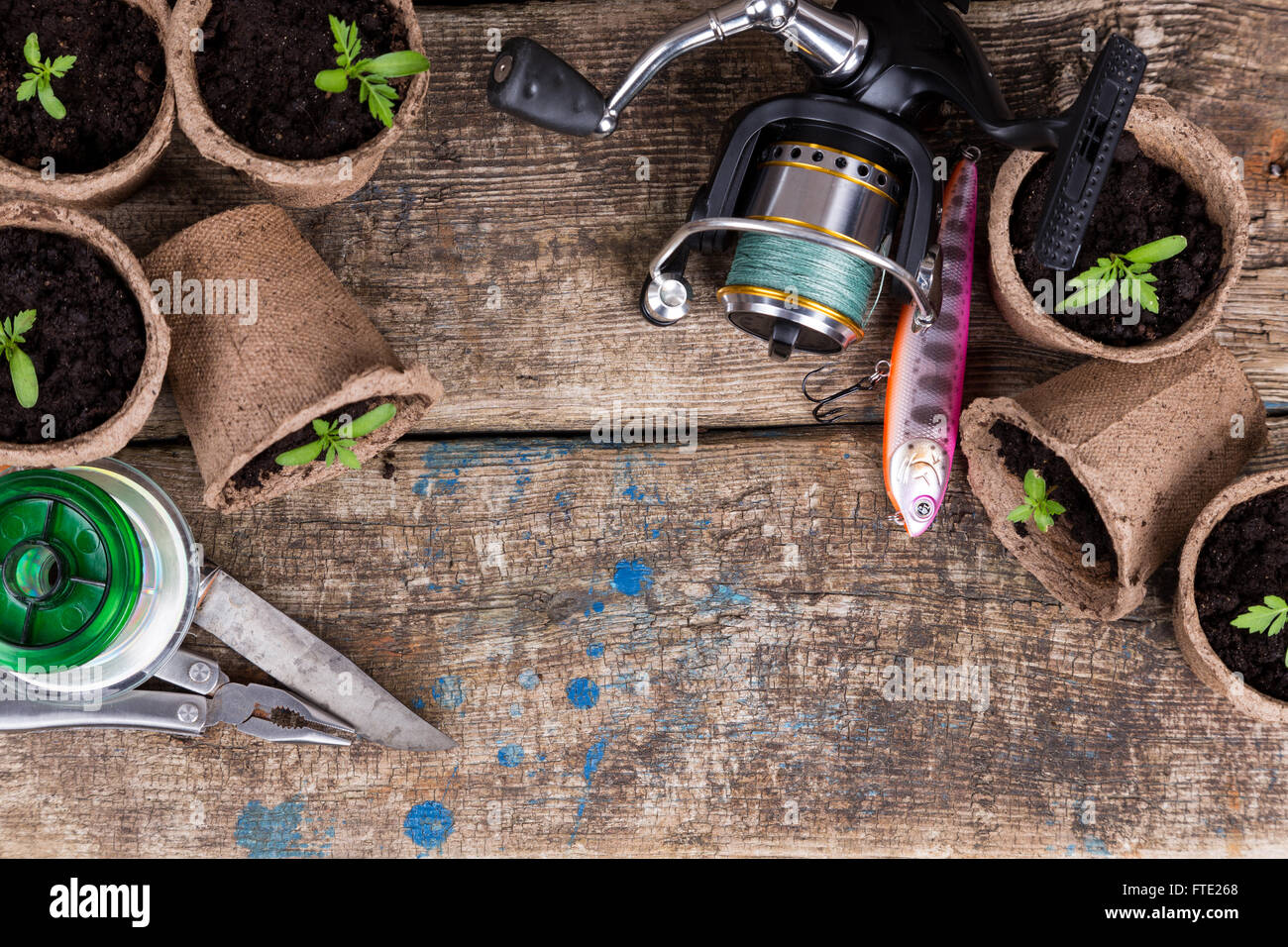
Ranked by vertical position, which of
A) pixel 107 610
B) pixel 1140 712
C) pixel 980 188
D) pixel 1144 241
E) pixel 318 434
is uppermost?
pixel 980 188

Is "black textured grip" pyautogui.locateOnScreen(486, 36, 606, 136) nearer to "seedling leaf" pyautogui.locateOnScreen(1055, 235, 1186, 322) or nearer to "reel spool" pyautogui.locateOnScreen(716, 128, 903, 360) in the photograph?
"reel spool" pyautogui.locateOnScreen(716, 128, 903, 360)

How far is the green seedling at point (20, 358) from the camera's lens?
1.29m

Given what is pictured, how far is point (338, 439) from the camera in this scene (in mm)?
1444

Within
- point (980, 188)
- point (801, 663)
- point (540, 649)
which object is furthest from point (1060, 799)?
point (980, 188)

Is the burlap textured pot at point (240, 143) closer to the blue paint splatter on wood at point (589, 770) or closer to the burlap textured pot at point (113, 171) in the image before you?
the burlap textured pot at point (113, 171)

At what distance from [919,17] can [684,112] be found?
0.41 metres

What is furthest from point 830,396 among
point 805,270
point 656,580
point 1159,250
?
point 1159,250

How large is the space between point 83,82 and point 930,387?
4.42ft

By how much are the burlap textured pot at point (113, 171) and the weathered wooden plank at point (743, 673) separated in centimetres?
57

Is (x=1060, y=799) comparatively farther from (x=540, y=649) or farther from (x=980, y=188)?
(x=980, y=188)

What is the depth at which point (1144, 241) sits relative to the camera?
4.99ft
